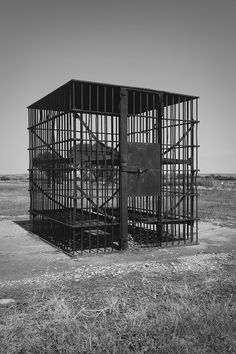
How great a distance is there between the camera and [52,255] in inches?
452

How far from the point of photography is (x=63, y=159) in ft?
39.1

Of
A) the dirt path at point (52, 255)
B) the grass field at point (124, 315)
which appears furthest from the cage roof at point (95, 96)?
the grass field at point (124, 315)

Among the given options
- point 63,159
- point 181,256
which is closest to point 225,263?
point 181,256

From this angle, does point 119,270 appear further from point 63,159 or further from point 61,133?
point 61,133

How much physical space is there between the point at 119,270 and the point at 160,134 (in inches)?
207

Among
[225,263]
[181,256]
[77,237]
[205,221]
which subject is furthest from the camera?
[205,221]

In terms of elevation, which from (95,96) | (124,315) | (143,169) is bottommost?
(124,315)

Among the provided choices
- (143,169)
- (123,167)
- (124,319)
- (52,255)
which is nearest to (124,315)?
(124,319)

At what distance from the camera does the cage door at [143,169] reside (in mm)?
12305

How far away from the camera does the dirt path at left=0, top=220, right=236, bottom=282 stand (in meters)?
9.74

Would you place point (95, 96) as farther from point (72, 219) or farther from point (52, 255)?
point (52, 255)

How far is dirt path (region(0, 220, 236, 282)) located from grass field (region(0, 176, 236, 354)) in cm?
126

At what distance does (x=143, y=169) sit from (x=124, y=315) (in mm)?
6640

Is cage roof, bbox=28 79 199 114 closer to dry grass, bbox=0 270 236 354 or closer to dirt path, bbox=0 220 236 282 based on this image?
dirt path, bbox=0 220 236 282
